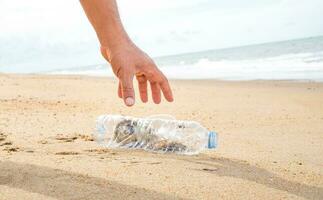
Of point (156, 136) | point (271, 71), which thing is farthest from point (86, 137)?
point (271, 71)

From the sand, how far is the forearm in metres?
0.94

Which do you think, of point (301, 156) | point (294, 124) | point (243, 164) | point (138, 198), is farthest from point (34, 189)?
point (294, 124)

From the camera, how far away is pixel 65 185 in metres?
2.59

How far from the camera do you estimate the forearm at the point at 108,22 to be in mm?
1836

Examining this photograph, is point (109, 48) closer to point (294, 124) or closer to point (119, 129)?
point (119, 129)

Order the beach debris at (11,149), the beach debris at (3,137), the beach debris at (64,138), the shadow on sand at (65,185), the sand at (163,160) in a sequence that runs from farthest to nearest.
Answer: the beach debris at (64,138) < the beach debris at (3,137) < the beach debris at (11,149) < the sand at (163,160) < the shadow on sand at (65,185)

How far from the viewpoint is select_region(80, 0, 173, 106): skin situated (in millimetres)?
1792

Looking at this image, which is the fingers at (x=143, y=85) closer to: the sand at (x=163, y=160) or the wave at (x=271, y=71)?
the sand at (x=163, y=160)

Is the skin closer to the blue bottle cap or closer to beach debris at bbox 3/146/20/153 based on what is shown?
the blue bottle cap

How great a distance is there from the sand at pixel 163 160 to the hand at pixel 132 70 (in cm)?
85

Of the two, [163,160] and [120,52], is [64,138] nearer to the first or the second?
[163,160]

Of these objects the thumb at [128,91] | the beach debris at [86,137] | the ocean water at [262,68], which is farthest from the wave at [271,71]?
the thumb at [128,91]

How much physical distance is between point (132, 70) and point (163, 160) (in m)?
1.71

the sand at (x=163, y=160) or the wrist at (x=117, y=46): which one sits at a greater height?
the wrist at (x=117, y=46)
